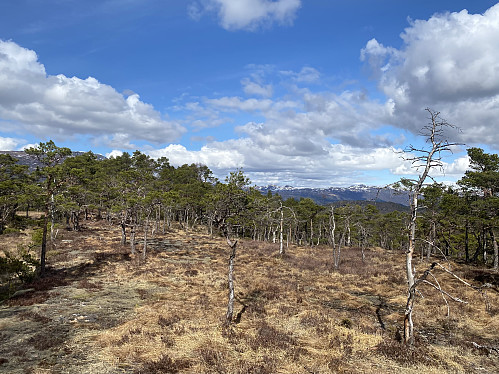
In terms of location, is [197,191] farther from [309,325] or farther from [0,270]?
[309,325]

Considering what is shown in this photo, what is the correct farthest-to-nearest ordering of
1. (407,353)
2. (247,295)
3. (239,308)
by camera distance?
(247,295) < (239,308) < (407,353)

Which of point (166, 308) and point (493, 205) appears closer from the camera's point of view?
point (166, 308)

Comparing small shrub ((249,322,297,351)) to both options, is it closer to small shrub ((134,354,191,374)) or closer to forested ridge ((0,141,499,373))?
forested ridge ((0,141,499,373))

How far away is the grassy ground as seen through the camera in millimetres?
11070

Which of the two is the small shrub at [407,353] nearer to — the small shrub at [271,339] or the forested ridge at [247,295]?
the forested ridge at [247,295]

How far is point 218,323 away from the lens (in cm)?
1519

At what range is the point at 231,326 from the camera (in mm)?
14625

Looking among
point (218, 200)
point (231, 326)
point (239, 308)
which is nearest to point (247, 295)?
point (239, 308)

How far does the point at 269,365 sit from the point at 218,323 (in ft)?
16.7

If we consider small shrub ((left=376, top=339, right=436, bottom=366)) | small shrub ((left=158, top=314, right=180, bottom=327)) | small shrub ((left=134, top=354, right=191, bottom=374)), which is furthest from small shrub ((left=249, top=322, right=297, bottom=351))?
small shrub ((left=158, top=314, right=180, bottom=327))

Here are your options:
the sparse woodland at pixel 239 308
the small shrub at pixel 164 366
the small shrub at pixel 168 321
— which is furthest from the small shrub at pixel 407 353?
the small shrub at pixel 168 321

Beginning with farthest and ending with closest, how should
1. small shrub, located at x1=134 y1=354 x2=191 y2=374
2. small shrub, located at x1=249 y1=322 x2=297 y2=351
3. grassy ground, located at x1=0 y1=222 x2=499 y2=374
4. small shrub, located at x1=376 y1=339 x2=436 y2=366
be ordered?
1. small shrub, located at x1=249 y1=322 x2=297 y2=351
2. small shrub, located at x1=376 y1=339 x2=436 y2=366
3. grassy ground, located at x1=0 y1=222 x2=499 y2=374
4. small shrub, located at x1=134 y1=354 x2=191 y2=374

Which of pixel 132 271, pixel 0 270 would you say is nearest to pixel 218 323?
pixel 132 271

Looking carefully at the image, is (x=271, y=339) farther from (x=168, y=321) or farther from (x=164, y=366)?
(x=168, y=321)
